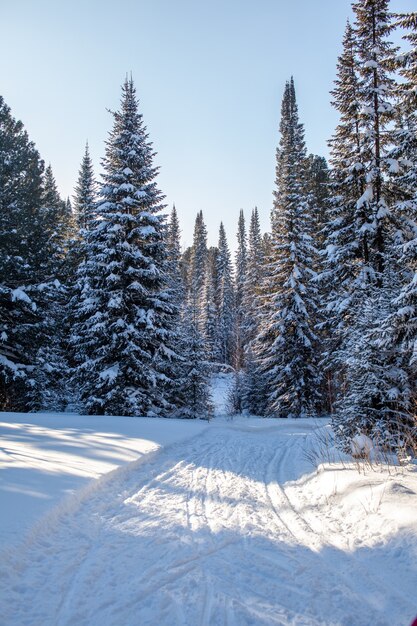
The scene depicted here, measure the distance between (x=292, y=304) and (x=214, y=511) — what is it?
55.5 feet

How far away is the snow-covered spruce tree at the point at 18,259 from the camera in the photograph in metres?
16.4

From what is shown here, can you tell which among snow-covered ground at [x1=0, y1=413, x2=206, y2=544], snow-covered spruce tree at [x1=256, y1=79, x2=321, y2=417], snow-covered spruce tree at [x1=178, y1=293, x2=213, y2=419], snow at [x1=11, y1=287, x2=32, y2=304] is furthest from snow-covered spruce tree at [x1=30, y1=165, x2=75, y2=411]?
snow-covered spruce tree at [x1=256, y1=79, x2=321, y2=417]

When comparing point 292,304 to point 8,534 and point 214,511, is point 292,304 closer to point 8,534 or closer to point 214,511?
point 214,511

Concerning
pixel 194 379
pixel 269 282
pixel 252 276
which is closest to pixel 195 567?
pixel 194 379

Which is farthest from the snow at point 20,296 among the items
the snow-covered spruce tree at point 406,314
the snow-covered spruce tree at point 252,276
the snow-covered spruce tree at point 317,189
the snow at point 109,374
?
the snow-covered spruce tree at point 252,276

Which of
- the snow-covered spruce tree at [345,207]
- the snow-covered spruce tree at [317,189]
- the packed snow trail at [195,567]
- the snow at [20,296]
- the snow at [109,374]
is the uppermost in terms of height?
the snow-covered spruce tree at [317,189]

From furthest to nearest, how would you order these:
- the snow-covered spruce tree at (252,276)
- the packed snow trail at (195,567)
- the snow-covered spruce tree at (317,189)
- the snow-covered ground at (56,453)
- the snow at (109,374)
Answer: the snow-covered spruce tree at (252,276) < the snow-covered spruce tree at (317,189) < the snow at (109,374) < the snow-covered ground at (56,453) < the packed snow trail at (195,567)

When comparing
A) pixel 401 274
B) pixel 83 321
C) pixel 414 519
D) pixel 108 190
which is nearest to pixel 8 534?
pixel 414 519

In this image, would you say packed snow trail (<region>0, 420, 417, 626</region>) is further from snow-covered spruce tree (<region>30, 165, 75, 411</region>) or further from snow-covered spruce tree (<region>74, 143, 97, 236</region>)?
snow-covered spruce tree (<region>74, 143, 97, 236</region>)

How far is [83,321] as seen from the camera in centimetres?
1731

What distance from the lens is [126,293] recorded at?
52.3 feet

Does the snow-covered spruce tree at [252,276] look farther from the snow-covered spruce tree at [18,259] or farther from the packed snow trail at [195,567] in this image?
the packed snow trail at [195,567]

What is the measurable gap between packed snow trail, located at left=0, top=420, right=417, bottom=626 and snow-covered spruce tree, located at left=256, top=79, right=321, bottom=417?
1501 cm

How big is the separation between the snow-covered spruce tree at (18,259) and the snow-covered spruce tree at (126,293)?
2289 millimetres
